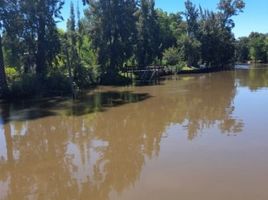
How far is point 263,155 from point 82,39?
3574cm

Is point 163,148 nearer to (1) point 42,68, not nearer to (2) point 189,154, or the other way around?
(2) point 189,154

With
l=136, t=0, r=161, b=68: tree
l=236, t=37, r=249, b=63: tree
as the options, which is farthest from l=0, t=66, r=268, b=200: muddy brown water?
l=236, t=37, r=249, b=63: tree

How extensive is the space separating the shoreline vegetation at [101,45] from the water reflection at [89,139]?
21.7ft

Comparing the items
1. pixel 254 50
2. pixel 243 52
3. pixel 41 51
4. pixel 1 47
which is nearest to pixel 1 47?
pixel 1 47

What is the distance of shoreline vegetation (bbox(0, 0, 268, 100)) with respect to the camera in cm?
2855

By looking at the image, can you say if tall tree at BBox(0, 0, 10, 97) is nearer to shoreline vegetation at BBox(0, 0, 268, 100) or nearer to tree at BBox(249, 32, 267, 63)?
shoreline vegetation at BBox(0, 0, 268, 100)

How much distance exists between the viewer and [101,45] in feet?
129

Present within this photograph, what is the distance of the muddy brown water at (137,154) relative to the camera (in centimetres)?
805

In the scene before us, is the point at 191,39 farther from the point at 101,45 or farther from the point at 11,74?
the point at 11,74

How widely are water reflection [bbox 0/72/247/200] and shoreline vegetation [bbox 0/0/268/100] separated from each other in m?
6.61

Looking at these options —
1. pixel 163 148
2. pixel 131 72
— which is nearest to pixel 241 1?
pixel 131 72

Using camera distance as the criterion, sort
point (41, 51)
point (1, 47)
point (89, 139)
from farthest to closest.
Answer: point (41, 51) < point (1, 47) < point (89, 139)

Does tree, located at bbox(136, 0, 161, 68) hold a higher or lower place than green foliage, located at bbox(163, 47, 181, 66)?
higher

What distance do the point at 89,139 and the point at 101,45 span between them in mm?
27304
